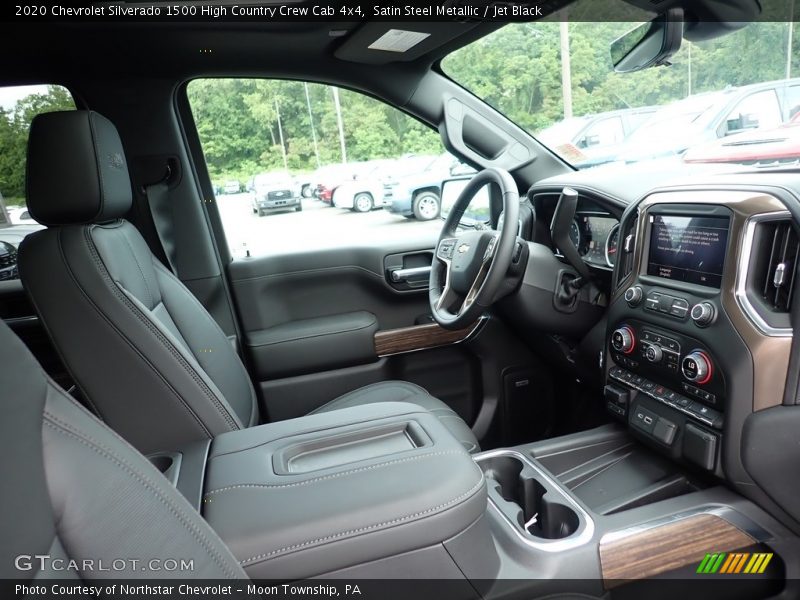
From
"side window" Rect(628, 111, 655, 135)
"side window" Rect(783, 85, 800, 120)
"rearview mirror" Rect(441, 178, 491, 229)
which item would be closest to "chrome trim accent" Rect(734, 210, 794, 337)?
"side window" Rect(783, 85, 800, 120)

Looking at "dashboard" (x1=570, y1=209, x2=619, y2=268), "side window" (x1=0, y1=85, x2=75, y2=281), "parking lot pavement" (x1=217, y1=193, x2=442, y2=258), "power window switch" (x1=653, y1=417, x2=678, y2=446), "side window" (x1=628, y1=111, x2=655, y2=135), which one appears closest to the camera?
"power window switch" (x1=653, y1=417, x2=678, y2=446)

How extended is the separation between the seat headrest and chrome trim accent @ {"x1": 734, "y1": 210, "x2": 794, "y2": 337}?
56.9 inches

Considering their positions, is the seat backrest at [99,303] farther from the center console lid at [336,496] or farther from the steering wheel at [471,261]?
the steering wheel at [471,261]

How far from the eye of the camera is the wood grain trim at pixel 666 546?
1.20 m

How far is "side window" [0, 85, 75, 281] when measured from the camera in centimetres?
189

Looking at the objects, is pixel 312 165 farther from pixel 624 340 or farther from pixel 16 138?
pixel 624 340

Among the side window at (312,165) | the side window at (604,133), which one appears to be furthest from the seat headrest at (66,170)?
the side window at (604,133)

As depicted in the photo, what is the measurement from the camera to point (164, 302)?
1588 mm

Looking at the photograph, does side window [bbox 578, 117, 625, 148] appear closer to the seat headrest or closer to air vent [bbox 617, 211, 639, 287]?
air vent [bbox 617, 211, 639, 287]

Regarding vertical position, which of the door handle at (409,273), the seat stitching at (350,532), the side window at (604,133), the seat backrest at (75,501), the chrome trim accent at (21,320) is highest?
the side window at (604,133)

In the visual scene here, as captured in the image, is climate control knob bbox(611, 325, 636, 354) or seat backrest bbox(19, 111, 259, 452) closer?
seat backrest bbox(19, 111, 259, 452)

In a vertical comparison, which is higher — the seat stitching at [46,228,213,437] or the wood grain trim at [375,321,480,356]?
the seat stitching at [46,228,213,437]

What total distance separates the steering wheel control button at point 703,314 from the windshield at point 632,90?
505mm

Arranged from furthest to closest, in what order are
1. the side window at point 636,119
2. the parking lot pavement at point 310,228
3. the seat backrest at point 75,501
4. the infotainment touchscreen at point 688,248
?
1. the parking lot pavement at point 310,228
2. the side window at point 636,119
3. the infotainment touchscreen at point 688,248
4. the seat backrest at point 75,501
